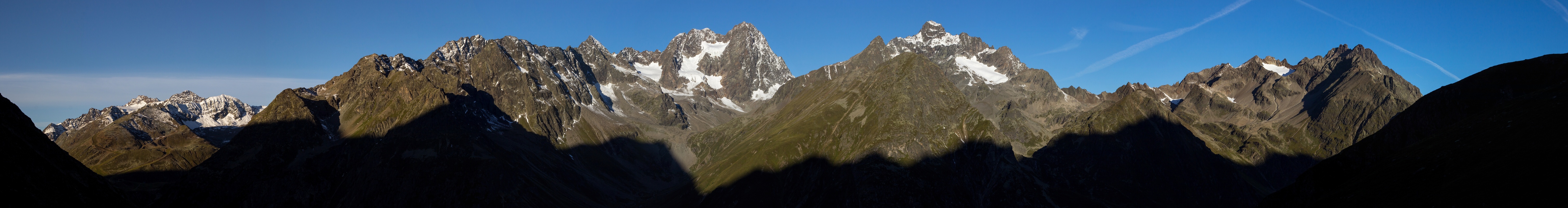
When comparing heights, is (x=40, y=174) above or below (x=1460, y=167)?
above

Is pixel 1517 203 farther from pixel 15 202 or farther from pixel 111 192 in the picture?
pixel 111 192

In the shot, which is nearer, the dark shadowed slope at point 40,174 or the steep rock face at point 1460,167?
the steep rock face at point 1460,167

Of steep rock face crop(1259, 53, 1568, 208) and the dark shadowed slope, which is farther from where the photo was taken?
the dark shadowed slope

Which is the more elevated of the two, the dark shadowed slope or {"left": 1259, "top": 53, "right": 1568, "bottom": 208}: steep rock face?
the dark shadowed slope

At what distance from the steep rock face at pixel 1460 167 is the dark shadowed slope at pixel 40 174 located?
92439mm

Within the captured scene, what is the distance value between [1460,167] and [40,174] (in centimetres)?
10435

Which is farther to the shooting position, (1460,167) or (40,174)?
(40,174)

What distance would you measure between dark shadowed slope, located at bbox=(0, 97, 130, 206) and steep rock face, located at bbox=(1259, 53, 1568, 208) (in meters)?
92.4

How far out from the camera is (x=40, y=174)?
63.4 metres

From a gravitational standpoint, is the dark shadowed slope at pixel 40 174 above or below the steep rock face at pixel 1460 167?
above

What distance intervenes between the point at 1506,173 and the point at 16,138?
11037 centimetres

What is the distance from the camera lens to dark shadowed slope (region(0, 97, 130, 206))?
5841cm

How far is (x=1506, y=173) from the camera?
4616 centimetres

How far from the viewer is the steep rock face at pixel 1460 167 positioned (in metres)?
44.3
